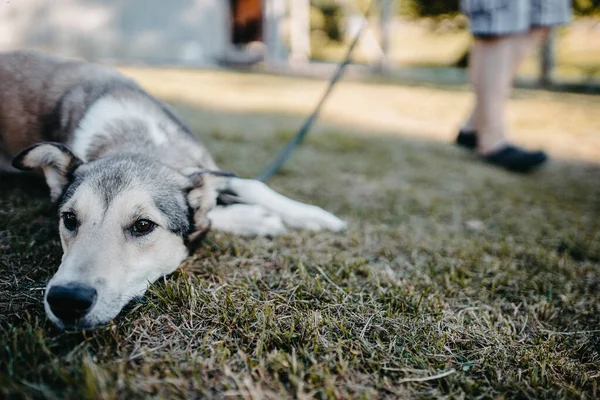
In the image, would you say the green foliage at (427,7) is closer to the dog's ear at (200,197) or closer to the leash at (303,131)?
the leash at (303,131)

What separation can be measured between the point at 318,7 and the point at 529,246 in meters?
19.9

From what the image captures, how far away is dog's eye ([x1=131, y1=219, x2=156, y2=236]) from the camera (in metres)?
2.09

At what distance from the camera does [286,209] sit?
3.15 metres

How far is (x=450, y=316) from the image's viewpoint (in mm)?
2021

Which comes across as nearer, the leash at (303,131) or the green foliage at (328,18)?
the leash at (303,131)

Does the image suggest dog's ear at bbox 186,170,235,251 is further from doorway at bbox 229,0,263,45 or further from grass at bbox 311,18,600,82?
doorway at bbox 229,0,263,45

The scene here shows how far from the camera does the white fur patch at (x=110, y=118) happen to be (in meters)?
2.77

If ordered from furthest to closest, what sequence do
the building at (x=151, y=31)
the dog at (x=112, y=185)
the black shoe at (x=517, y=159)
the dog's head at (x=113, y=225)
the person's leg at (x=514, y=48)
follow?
the building at (x=151, y=31)
the black shoe at (x=517, y=159)
the person's leg at (x=514, y=48)
the dog at (x=112, y=185)
the dog's head at (x=113, y=225)

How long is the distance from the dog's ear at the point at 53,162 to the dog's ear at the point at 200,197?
24.2 inches

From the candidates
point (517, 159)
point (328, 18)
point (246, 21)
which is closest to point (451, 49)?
point (328, 18)

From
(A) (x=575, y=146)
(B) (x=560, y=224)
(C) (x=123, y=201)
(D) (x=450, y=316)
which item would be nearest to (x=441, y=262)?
(D) (x=450, y=316)

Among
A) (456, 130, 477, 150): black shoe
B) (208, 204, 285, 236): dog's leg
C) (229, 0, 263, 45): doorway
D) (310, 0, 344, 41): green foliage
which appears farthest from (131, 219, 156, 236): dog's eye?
(310, 0, 344, 41): green foliage

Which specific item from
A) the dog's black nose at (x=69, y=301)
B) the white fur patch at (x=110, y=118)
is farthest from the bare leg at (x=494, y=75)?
the dog's black nose at (x=69, y=301)

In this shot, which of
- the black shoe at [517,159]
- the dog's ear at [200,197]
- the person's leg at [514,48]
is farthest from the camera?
the black shoe at [517,159]
